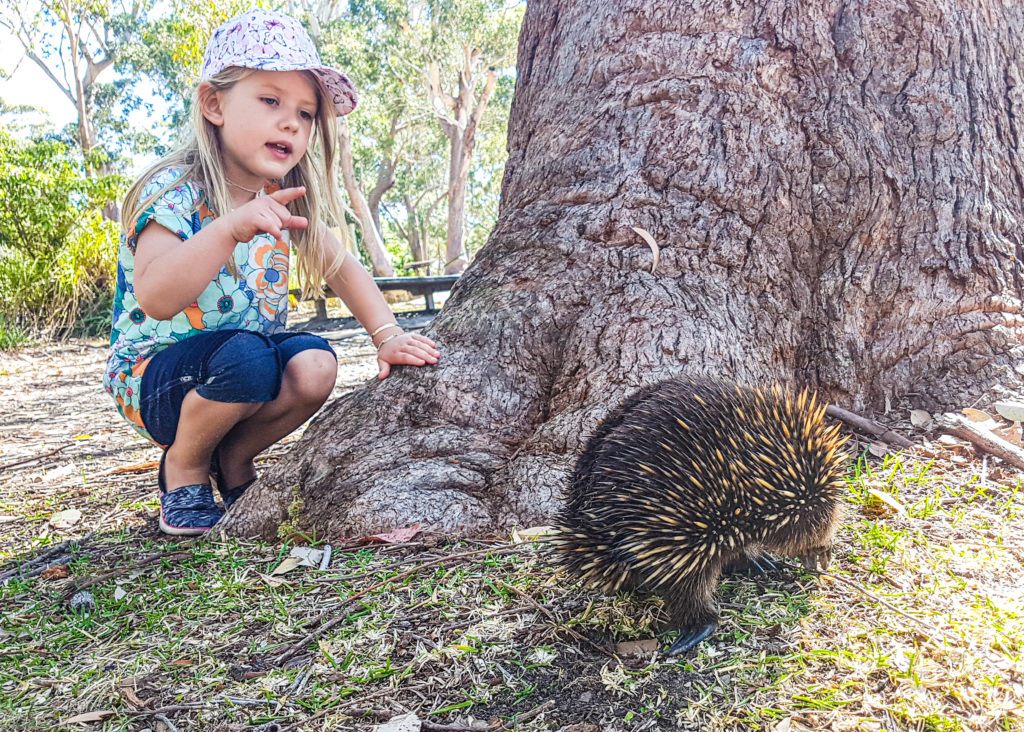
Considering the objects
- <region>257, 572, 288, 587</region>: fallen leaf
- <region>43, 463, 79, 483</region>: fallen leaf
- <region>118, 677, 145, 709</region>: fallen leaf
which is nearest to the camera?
<region>118, 677, 145, 709</region>: fallen leaf

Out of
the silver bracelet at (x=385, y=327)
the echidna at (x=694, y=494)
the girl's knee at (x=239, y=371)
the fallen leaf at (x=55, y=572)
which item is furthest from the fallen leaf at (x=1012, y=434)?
the fallen leaf at (x=55, y=572)

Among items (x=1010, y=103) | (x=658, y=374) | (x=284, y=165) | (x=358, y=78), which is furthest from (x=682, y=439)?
(x=358, y=78)

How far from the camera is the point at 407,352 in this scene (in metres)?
2.68

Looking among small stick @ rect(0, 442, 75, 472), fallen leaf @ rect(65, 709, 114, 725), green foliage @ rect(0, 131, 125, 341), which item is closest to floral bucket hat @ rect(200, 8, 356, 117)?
fallen leaf @ rect(65, 709, 114, 725)

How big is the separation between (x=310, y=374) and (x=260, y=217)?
27.1 inches

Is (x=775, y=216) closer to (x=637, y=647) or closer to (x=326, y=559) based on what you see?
(x=637, y=647)

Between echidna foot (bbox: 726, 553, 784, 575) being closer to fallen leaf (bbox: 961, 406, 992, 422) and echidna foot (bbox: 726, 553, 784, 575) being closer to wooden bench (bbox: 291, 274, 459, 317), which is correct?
fallen leaf (bbox: 961, 406, 992, 422)

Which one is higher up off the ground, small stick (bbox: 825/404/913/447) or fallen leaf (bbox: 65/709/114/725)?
small stick (bbox: 825/404/913/447)

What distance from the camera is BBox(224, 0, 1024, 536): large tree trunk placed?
268 cm

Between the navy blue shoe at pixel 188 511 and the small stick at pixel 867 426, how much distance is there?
7.41 feet

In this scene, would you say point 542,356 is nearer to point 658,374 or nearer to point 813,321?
point 658,374

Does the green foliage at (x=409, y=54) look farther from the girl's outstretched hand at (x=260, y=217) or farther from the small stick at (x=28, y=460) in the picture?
the girl's outstretched hand at (x=260, y=217)

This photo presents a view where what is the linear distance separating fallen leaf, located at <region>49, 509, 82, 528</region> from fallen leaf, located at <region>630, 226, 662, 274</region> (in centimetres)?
234

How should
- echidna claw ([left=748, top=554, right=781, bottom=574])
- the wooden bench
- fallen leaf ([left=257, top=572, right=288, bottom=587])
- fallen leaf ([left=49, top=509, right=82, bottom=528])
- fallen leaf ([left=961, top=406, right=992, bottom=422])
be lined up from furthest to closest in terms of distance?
1. the wooden bench
2. fallen leaf ([left=49, top=509, right=82, bottom=528])
3. fallen leaf ([left=961, top=406, right=992, bottom=422])
4. fallen leaf ([left=257, top=572, right=288, bottom=587])
5. echidna claw ([left=748, top=554, right=781, bottom=574])
